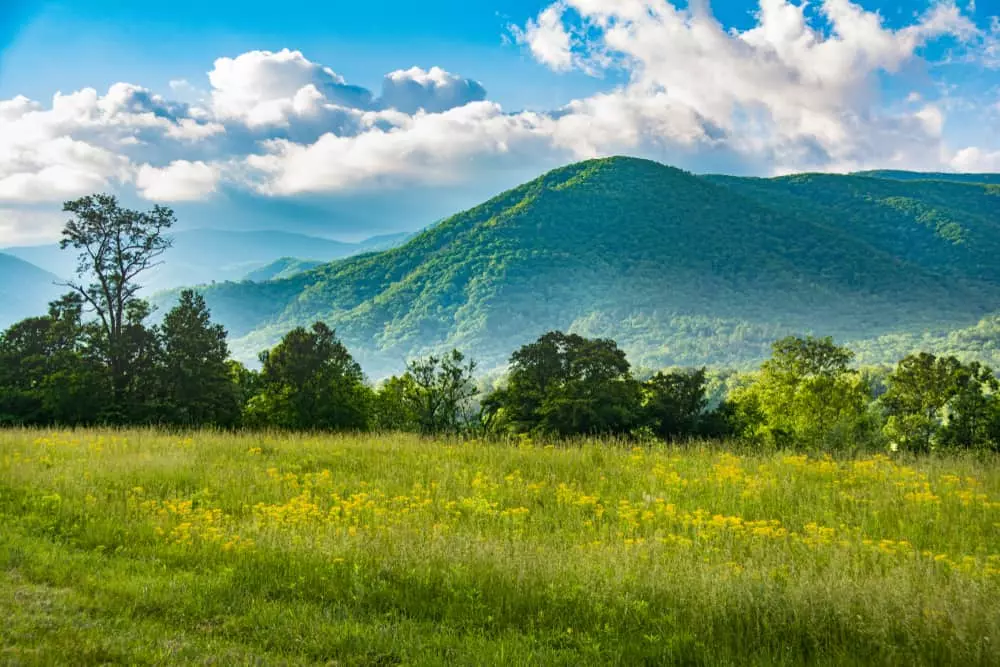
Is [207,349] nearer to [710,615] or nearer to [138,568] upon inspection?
[138,568]

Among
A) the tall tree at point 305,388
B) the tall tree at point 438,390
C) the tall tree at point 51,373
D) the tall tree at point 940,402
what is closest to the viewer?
the tall tree at point 51,373

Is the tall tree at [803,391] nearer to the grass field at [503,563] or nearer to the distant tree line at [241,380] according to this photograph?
the distant tree line at [241,380]

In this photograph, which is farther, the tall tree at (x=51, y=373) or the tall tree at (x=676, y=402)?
the tall tree at (x=676, y=402)

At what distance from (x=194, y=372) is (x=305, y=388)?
13.2ft

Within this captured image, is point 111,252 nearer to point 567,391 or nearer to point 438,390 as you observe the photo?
point 438,390

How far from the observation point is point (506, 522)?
27.7 ft

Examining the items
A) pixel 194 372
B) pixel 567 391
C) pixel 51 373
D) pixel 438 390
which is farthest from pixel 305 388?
pixel 567 391

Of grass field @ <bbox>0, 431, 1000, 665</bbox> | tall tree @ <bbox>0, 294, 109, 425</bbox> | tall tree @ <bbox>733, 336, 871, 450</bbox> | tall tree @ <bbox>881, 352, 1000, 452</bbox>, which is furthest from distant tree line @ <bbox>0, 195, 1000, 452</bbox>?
tall tree @ <bbox>733, 336, 871, 450</bbox>

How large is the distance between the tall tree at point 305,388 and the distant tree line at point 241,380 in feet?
0.17

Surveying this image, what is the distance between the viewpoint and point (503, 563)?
6.42m

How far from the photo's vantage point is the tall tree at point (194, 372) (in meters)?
24.1

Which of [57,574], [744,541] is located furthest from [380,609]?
[744,541]

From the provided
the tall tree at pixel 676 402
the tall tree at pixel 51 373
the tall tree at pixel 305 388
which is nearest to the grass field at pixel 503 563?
the tall tree at pixel 51 373

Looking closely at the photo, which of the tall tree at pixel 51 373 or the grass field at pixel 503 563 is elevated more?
the tall tree at pixel 51 373
